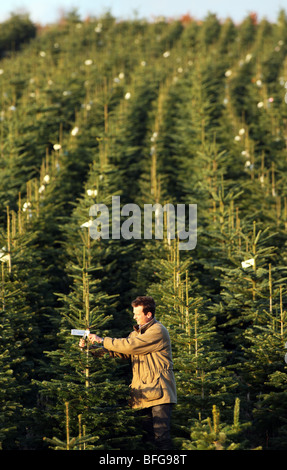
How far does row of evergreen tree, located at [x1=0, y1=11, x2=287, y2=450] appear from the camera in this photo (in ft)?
22.0

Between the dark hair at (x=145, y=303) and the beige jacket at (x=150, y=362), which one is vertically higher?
the dark hair at (x=145, y=303)

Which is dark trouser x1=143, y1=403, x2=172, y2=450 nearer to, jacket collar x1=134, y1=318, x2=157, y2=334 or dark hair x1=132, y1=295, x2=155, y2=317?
jacket collar x1=134, y1=318, x2=157, y2=334

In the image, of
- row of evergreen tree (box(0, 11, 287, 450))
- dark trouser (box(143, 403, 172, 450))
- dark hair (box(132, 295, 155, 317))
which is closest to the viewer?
dark trouser (box(143, 403, 172, 450))

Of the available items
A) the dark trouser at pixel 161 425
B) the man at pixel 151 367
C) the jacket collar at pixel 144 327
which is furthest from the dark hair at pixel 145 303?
the dark trouser at pixel 161 425

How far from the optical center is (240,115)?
77.2ft

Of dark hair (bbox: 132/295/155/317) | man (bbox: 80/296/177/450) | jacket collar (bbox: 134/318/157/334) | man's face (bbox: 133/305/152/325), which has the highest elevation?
dark hair (bbox: 132/295/155/317)

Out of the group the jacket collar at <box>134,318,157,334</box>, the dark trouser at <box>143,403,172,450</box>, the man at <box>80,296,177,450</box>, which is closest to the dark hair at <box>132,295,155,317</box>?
the man at <box>80,296,177,450</box>

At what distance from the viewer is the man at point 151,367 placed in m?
6.10

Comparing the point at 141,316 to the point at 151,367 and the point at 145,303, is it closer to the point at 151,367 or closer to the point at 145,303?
the point at 145,303

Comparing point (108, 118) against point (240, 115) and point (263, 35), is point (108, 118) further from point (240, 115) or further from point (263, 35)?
point (263, 35)

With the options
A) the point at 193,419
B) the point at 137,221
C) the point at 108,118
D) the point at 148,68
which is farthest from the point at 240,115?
the point at 193,419

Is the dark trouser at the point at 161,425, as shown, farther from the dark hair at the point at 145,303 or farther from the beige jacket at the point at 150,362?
the dark hair at the point at 145,303

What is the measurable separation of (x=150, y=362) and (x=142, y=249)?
5579 millimetres

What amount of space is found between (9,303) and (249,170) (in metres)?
9.59
